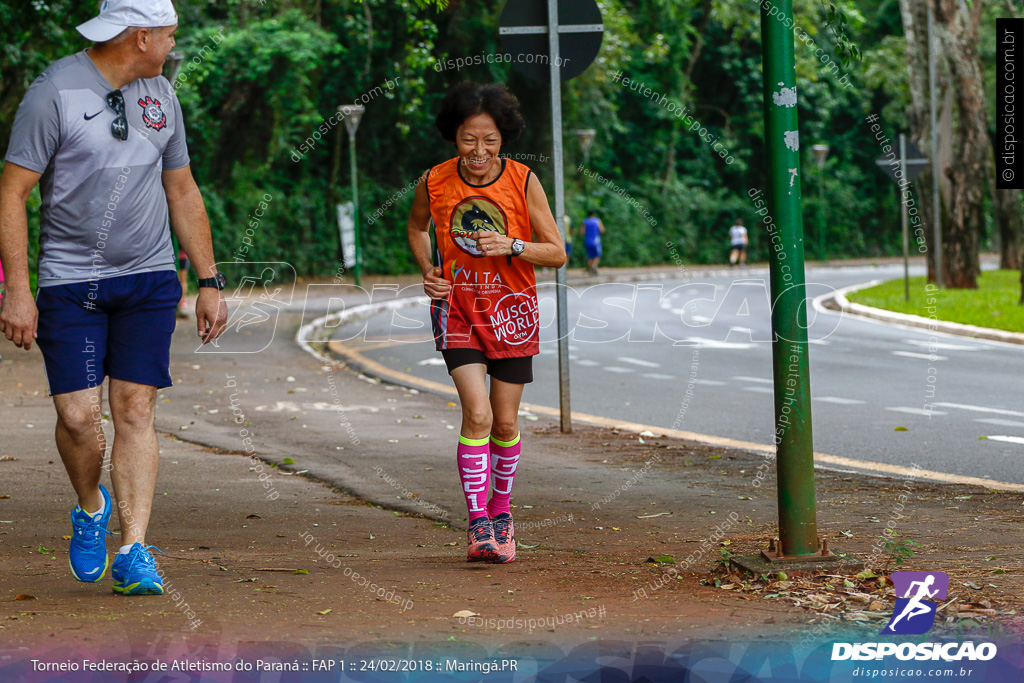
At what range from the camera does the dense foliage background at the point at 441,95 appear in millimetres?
28516

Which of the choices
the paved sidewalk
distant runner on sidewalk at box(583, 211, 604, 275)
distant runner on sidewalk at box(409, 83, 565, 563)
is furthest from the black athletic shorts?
distant runner on sidewalk at box(583, 211, 604, 275)

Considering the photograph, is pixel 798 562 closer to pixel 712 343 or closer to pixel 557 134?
pixel 557 134

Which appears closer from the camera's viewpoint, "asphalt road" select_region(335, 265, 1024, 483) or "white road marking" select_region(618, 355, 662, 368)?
"asphalt road" select_region(335, 265, 1024, 483)

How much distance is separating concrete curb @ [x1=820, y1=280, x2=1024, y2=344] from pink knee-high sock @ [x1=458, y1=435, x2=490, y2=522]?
1265 centimetres

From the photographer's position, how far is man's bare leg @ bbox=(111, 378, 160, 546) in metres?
4.45

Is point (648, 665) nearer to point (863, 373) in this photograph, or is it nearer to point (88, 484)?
point (88, 484)

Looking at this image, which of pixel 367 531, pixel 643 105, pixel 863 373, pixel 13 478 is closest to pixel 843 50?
pixel 367 531

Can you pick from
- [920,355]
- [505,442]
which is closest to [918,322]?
[920,355]

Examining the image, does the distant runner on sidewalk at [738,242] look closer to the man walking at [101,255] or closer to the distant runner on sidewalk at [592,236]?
the distant runner on sidewalk at [592,236]

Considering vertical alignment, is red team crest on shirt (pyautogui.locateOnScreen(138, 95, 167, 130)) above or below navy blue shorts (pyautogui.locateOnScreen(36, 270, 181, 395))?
above

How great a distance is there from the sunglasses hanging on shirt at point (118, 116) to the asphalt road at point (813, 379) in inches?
203

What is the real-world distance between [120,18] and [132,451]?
147 centimetres

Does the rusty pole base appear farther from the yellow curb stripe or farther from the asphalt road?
the asphalt road

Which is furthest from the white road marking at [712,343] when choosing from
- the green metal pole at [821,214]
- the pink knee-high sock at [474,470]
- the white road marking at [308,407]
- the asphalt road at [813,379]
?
the green metal pole at [821,214]
